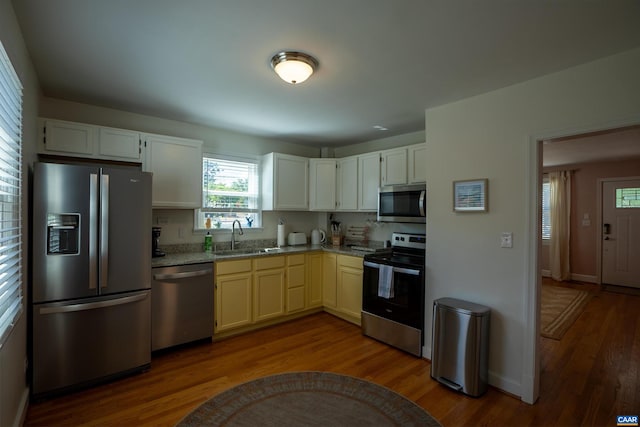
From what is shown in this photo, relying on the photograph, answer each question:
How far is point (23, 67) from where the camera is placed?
6.60 feet

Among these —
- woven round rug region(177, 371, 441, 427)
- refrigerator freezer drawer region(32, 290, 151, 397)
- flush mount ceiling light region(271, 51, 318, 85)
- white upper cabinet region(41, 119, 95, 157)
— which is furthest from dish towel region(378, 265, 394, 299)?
white upper cabinet region(41, 119, 95, 157)

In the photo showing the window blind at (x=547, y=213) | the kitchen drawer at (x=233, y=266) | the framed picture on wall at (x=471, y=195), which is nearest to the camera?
the framed picture on wall at (x=471, y=195)

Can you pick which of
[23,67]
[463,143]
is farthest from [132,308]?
[463,143]

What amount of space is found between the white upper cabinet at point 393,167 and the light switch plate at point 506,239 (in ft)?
4.23

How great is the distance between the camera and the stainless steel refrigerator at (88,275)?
2.28 m

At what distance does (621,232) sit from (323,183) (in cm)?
590

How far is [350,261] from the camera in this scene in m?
3.81

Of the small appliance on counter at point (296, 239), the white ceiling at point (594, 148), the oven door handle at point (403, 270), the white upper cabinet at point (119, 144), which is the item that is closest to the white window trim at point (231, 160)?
the small appliance on counter at point (296, 239)

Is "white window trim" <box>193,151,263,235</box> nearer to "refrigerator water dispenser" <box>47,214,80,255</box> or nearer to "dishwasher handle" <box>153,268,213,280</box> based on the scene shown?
"dishwasher handle" <box>153,268,213,280</box>

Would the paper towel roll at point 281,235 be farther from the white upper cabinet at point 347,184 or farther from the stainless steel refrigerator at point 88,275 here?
the stainless steel refrigerator at point 88,275

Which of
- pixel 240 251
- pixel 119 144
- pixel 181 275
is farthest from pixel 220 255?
pixel 119 144

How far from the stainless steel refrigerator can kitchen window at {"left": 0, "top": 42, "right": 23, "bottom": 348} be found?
286 mm

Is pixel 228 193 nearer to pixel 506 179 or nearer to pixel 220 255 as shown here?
pixel 220 255

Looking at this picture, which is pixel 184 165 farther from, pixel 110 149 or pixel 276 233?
pixel 276 233
